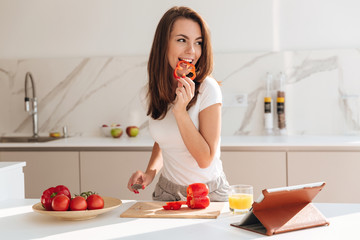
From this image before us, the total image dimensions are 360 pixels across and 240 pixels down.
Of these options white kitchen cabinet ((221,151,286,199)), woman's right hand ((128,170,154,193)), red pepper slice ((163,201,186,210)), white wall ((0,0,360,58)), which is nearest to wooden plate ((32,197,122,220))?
red pepper slice ((163,201,186,210))

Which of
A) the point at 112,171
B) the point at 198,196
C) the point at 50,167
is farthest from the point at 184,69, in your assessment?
the point at 50,167

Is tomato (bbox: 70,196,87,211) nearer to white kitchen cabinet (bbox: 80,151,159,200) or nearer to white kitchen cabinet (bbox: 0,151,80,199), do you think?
white kitchen cabinet (bbox: 80,151,159,200)

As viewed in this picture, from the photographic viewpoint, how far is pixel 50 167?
11.4ft

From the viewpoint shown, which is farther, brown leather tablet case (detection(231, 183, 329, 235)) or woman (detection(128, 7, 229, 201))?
woman (detection(128, 7, 229, 201))

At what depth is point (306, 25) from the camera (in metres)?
3.81

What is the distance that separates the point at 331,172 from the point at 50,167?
1.92 meters

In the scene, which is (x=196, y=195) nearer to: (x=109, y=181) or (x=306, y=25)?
(x=109, y=181)

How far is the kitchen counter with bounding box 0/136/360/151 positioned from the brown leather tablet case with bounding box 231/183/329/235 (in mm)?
1676

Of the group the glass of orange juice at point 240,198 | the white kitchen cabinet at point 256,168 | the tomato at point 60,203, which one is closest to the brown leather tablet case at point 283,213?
the glass of orange juice at point 240,198

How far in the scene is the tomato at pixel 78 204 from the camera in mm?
1626

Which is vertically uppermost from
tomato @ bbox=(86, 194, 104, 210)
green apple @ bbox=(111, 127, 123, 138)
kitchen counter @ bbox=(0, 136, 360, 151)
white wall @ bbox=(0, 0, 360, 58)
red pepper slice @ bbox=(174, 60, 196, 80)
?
white wall @ bbox=(0, 0, 360, 58)

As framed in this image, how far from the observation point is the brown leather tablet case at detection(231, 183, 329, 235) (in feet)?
4.78

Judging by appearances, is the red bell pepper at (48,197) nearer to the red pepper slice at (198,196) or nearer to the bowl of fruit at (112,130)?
the red pepper slice at (198,196)

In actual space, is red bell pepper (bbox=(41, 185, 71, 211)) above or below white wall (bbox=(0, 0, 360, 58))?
below
